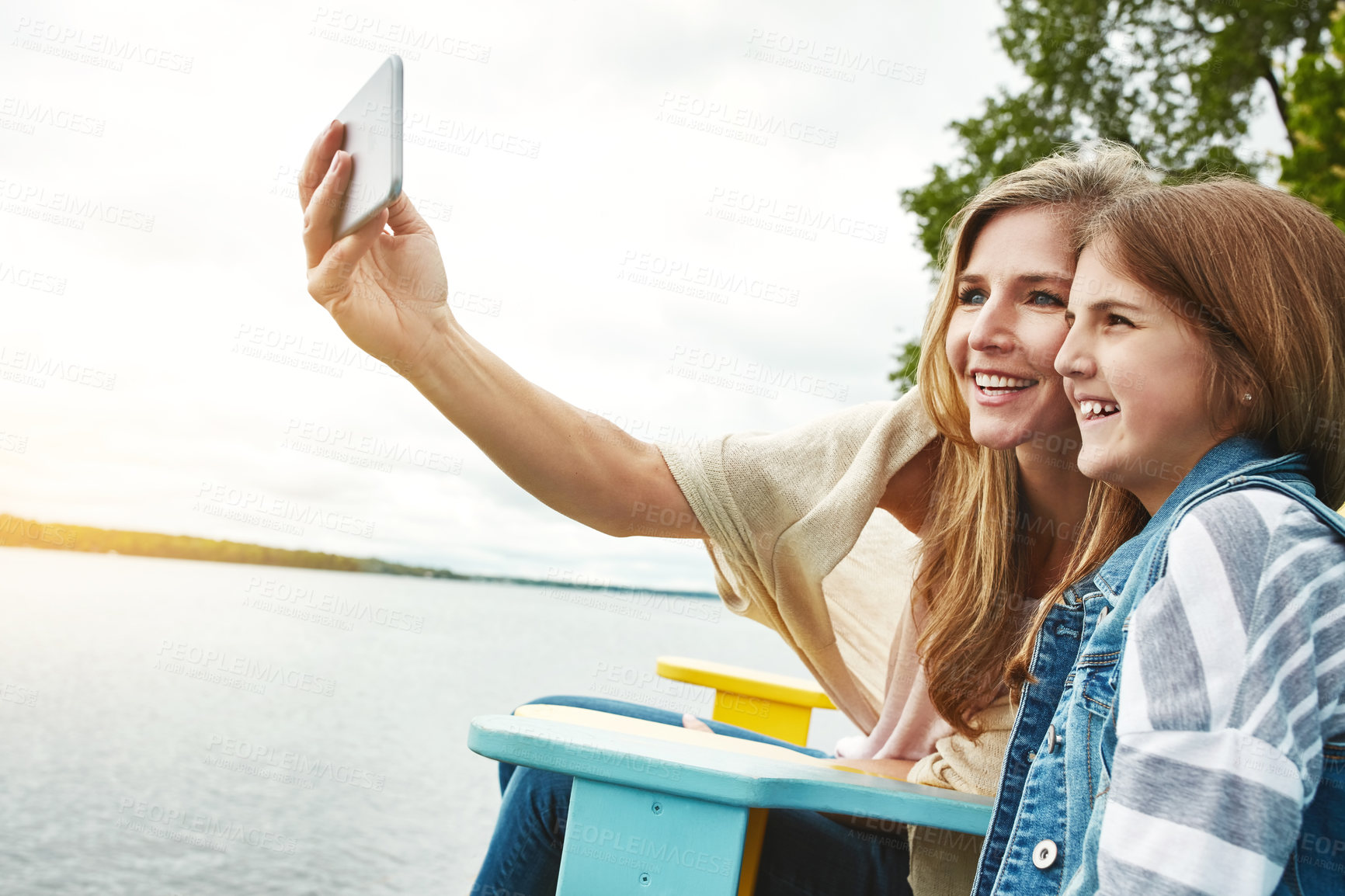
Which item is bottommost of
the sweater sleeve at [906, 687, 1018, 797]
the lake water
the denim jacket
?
the lake water

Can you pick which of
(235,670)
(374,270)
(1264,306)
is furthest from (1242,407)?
(235,670)

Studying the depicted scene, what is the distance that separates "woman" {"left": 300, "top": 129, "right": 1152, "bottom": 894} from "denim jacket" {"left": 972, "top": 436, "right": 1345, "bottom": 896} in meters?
0.19

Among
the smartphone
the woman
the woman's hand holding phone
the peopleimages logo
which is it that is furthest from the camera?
the peopleimages logo

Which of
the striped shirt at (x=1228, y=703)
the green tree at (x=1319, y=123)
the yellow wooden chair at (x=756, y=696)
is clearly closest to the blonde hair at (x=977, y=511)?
the striped shirt at (x=1228, y=703)

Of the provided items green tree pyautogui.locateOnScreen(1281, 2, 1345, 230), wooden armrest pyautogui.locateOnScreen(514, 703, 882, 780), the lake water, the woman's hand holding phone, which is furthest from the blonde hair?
green tree pyautogui.locateOnScreen(1281, 2, 1345, 230)

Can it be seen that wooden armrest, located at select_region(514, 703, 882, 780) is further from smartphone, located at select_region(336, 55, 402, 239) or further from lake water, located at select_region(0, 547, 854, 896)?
lake water, located at select_region(0, 547, 854, 896)

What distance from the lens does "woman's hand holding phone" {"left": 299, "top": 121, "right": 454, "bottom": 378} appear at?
128cm

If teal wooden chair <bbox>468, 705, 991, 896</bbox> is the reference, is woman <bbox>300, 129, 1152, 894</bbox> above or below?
above

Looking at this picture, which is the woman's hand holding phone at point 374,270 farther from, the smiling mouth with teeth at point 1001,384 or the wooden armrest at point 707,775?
the smiling mouth with teeth at point 1001,384

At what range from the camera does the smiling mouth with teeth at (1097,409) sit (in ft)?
3.43

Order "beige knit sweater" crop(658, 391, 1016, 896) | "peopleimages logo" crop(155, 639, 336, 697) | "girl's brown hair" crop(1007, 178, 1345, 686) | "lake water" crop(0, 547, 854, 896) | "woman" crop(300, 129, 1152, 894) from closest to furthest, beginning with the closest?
"girl's brown hair" crop(1007, 178, 1345, 686)
"woman" crop(300, 129, 1152, 894)
"beige knit sweater" crop(658, 391, 1016, 896)
"lake water" crop(0, 547, 854, 896)
"peopleimages logo" crop(155, 639, 336, 697)

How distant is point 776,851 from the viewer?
4.91 feet

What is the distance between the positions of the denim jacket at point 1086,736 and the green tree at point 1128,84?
7.45m

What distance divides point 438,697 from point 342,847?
Answer: 14.0 feet
